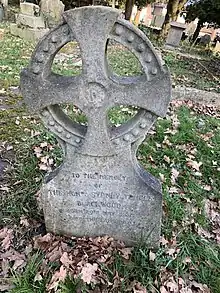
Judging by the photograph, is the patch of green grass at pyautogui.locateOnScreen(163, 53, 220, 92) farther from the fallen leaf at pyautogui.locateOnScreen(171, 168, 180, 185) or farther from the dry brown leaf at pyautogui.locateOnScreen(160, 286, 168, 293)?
the dry brown leaf at pyautogui.locateOnScreen(160, 286, 168, 293)

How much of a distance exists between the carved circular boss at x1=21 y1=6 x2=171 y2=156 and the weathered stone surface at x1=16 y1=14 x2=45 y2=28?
Result: 8.79m

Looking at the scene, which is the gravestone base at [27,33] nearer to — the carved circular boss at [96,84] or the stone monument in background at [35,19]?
the stone monument in background at [35,19]

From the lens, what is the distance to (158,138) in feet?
15.9

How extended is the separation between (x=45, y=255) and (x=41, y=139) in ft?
6.14

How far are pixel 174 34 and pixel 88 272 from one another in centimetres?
1471

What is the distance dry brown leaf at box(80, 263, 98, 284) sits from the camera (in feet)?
Answer: 8.36

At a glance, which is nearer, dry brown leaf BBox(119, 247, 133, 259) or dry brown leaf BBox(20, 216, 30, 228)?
dry brown leaf BBox(119, 247, 133, 259)

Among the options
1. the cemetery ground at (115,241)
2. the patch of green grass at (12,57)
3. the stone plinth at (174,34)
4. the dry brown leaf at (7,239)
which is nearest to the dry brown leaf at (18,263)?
the cemetery ground at (115,241)

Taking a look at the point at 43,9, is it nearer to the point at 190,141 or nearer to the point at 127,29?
the point at 190,141

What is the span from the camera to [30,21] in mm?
10531

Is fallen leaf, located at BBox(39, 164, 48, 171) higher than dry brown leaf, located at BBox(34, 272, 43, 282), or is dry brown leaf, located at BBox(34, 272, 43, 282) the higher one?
fallen leaf, located at BBox(39, 164, 48, 171)

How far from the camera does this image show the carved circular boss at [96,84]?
2.21 meters

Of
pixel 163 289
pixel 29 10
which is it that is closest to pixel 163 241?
pixel 163 289

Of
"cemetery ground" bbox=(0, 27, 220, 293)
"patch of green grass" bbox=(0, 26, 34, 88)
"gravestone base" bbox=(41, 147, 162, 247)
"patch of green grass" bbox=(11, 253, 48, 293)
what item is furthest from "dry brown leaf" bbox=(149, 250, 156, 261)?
"patch of green grass" bbox=(0, 26, 34, 88)
